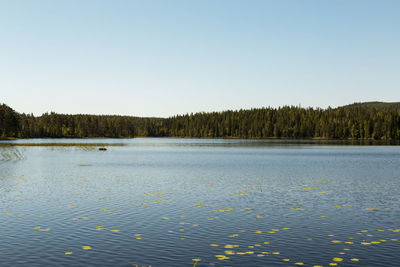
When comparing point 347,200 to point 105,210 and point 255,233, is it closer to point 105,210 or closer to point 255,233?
point 255,233

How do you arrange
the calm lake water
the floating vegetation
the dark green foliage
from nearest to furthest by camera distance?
the calm lake water
the floating vegetation
the dark green foliage

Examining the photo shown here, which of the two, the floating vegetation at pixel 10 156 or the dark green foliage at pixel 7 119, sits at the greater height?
the dark green foliage at pixel 7 119

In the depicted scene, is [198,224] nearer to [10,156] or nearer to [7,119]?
[10,156]

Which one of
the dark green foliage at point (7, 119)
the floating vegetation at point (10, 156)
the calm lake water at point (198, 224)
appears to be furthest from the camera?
the dark green foliage at point (7, 119)

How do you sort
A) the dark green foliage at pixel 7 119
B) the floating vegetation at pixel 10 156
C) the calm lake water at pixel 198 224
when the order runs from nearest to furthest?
1. the calm lake water at pixel 198 224
2. the floating vegetation at pixel 10 156
3. the dark green foliage at pixel 7 119

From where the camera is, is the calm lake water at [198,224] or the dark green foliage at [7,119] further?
the dark green foliage at [7,119]

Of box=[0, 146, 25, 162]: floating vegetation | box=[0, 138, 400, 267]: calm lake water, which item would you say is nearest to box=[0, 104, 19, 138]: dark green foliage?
box=[0, 146, 25, 162]: floating vegetation

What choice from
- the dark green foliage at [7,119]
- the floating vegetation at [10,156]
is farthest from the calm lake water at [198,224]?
the dark green foliage at [7,119]

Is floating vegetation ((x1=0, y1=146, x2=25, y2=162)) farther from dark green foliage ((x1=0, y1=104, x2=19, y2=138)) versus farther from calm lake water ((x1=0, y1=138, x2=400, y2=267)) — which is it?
dark green foliage ((x1=0, y1=104, x2=19, y2=138))

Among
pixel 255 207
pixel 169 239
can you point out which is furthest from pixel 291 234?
Answer: pixel 255 207

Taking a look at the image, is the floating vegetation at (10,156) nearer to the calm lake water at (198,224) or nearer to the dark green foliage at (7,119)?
the calm lake water at (198,224)

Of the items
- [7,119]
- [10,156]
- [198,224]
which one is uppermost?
[7,119]

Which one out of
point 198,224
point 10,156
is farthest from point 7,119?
point 198,224

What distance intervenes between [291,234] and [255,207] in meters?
7.94
